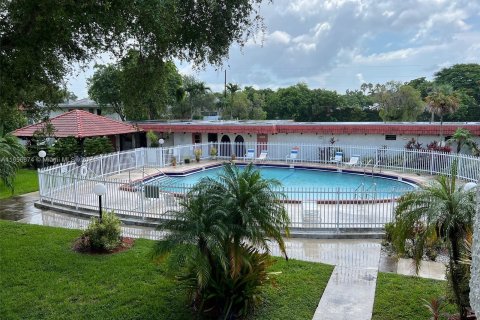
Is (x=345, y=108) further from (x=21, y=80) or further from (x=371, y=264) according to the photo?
(x=21, y=80)

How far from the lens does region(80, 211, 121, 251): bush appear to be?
10133 mm

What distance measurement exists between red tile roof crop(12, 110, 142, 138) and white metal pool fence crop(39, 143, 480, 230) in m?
3.13

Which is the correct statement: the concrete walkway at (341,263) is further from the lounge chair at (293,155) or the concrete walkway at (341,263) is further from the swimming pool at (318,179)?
the lounge chair at (293,155)

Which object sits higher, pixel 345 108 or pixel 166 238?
pixel 345 108

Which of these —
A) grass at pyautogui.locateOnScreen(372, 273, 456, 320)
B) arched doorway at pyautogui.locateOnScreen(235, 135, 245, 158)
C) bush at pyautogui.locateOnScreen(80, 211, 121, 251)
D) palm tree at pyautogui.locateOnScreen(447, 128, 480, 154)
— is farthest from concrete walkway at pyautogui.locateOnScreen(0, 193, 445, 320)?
arched doorway at pyautogui.locateOnScreen(235, 135, 245, 158)

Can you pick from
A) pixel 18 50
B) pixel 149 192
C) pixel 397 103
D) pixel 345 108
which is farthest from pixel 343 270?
pixel 345 108

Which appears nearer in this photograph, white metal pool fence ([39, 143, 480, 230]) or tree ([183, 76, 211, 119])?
white metal pool fence ([39, 143, 480, 230])

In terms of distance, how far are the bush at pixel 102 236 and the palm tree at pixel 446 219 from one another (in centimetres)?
697

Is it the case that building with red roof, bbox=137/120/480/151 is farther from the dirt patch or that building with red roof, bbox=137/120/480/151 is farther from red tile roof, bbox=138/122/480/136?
the dirt patch

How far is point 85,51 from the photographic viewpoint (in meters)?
7.34

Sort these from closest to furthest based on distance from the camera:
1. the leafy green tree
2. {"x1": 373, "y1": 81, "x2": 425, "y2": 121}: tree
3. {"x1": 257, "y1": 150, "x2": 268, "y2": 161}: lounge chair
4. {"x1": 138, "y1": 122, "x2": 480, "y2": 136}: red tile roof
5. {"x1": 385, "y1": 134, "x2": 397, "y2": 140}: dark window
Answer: {"x1": 138, "y1": 122, "x2": 480, "y2": 136}: red tile roof < {"x1": 385, "y1": 134, "x2": 397, "y2": 140}: dark window < {"x1": 257, "y1": 150, "x2": 268, "y2": 161}: lounge chair < {"x1": 373, "y1": 81, "x2": 425, "y2": 121}: tree < the leafy green tree

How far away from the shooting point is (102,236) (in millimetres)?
10172

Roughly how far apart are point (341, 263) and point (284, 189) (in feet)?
12.4

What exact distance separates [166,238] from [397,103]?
42.5 meters
